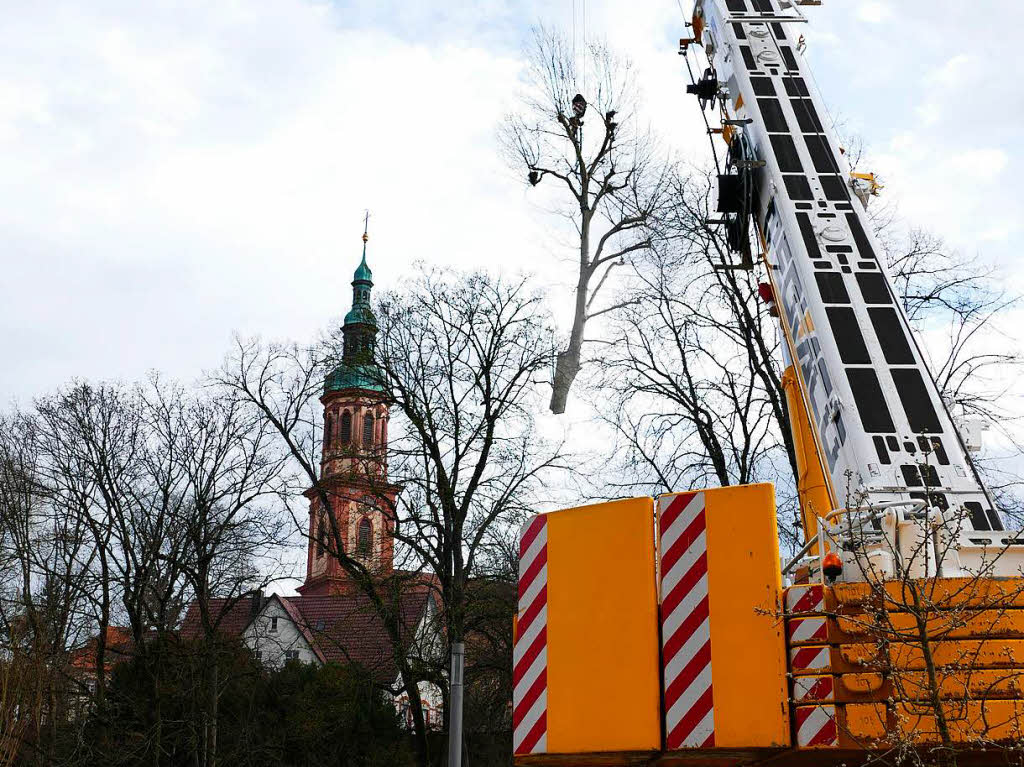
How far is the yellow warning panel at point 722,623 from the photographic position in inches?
215

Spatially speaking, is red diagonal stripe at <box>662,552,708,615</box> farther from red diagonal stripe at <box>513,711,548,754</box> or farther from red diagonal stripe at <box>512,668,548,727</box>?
red diagonal stripe at <box>513,711,548,754</box>

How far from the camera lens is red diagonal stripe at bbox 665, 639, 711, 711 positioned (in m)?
5.61

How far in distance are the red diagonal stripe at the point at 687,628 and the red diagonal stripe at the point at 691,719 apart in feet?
0.90

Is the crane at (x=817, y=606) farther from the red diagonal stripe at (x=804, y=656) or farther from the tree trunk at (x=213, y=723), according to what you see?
the tree trunk at (x=213, y=723)

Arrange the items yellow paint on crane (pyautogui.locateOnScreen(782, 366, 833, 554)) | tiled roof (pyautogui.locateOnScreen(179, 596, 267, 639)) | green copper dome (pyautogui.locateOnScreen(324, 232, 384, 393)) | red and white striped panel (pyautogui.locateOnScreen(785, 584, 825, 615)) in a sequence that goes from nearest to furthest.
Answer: red and white striped panel (pyautogui.locateOnScreen(785, 584, 825, 615)) < yellow paint on crane (pyautogui.locateOnScreen(782, 366, 833, 554)) < green copper dome (pyautogui.locateOnScreen(324, 232, 384, 393)) < tiled roof (pyautogui.locateOnScreen(179, 596, 267, 639))

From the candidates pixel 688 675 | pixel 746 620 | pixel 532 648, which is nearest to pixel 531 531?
pixel 532 648

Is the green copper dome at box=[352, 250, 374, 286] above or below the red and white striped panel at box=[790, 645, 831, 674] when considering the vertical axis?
above

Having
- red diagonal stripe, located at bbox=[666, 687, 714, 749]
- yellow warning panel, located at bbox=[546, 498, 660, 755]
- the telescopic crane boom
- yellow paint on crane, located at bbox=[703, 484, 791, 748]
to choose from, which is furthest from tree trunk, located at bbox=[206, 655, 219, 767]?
yellow paint on crane, located at bbox=[703, 484, 791, 748]

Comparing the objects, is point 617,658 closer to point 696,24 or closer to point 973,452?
point 973,452

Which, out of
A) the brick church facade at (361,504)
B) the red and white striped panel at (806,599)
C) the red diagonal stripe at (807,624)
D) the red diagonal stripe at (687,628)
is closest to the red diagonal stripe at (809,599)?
the red and white striped panel at (806,599)

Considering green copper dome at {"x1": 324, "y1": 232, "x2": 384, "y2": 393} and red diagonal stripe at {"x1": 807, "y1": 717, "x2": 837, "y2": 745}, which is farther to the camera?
green copper dome at {"x1": 324, "y1": 232, "x2": 384, "y2": 393}

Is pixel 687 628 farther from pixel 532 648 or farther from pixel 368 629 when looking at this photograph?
pixel 368 629

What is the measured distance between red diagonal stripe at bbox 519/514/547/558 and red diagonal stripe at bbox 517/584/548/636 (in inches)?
12.7

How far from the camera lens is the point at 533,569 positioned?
20.8 ft
